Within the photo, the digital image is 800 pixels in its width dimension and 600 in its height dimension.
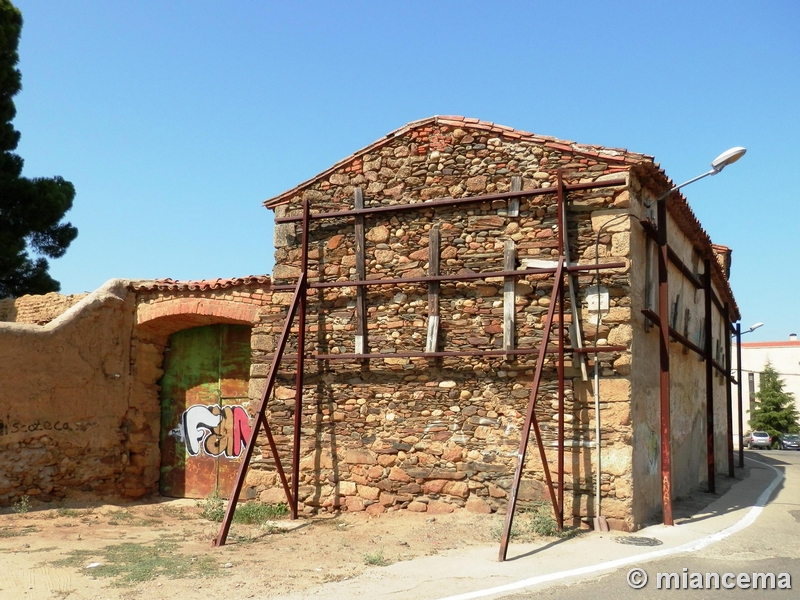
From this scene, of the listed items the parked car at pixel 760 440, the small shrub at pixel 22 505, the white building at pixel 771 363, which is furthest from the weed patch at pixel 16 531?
the white building at pixel 771 363

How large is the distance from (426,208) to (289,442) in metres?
3.60

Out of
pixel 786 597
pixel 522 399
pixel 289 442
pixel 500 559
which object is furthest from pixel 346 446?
pixel 786 597

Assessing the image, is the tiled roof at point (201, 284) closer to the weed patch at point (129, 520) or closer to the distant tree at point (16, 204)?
the weed patch at point (129, 520)

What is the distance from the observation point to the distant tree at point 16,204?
19.2 m

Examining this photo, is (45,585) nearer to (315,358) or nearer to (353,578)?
(353,578)

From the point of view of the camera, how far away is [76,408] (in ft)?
33.9

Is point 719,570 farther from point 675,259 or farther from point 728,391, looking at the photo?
point 728,391

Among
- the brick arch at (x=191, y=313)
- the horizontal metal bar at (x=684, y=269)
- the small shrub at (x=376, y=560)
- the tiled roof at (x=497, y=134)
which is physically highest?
the tiled roof at (x=497, y=134)

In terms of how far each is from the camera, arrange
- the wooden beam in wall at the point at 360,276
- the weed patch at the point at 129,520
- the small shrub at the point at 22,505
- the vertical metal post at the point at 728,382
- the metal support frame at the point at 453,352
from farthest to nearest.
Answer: the vertical metal post at the point at 728,382 < the wooden beam in wall at the point at 360,276 < the small shrub at the point at 22,505 < the weed patch at the point at 129,520 < the metal support frame at the point at 453,352

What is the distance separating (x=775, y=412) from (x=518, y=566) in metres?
40.1

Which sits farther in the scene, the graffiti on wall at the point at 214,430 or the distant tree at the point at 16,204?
the distant tree at the point at 16,204

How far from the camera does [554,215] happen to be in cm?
870

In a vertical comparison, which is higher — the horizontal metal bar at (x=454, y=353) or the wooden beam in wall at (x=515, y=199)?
the wooden beam in wall at (x=515, y=199)

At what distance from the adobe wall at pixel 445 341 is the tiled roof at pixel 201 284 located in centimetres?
51
